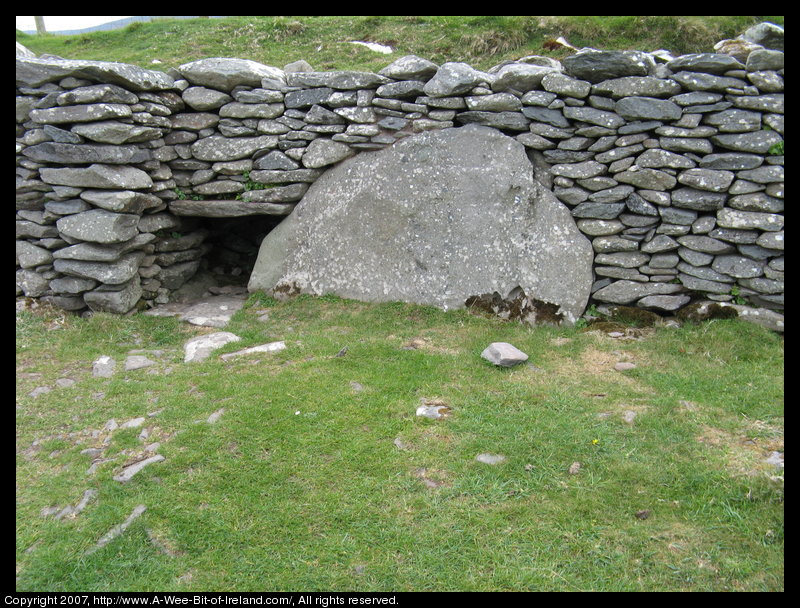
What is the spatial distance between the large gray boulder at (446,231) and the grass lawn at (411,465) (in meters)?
0.85

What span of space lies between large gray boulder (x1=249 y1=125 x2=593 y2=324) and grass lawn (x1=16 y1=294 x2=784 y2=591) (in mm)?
855

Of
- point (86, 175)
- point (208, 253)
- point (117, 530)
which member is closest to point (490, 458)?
point (117, 530)

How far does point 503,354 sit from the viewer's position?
274 inches

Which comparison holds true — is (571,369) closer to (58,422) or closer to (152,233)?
(58,422)

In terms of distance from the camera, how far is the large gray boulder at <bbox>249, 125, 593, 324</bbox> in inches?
333

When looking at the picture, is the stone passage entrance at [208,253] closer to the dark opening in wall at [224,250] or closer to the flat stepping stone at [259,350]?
the dark opening in wall at [224,250]

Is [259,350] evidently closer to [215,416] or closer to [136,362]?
[136,362]

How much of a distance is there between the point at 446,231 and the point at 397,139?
1.68m

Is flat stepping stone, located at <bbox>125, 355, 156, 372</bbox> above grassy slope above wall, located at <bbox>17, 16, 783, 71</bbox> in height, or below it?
below

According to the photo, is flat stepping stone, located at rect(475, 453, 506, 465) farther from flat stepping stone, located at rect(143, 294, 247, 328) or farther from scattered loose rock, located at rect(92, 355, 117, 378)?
flat stepping stone, located at rect(143, 294, 247, 328)

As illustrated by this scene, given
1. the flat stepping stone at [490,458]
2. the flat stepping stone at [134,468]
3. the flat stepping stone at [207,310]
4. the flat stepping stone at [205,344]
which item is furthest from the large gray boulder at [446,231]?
the flat stepping stone at [134,468]

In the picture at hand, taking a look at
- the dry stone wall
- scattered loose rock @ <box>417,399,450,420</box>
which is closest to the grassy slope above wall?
the dry stone wall

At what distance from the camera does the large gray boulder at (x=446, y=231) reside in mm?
8453
